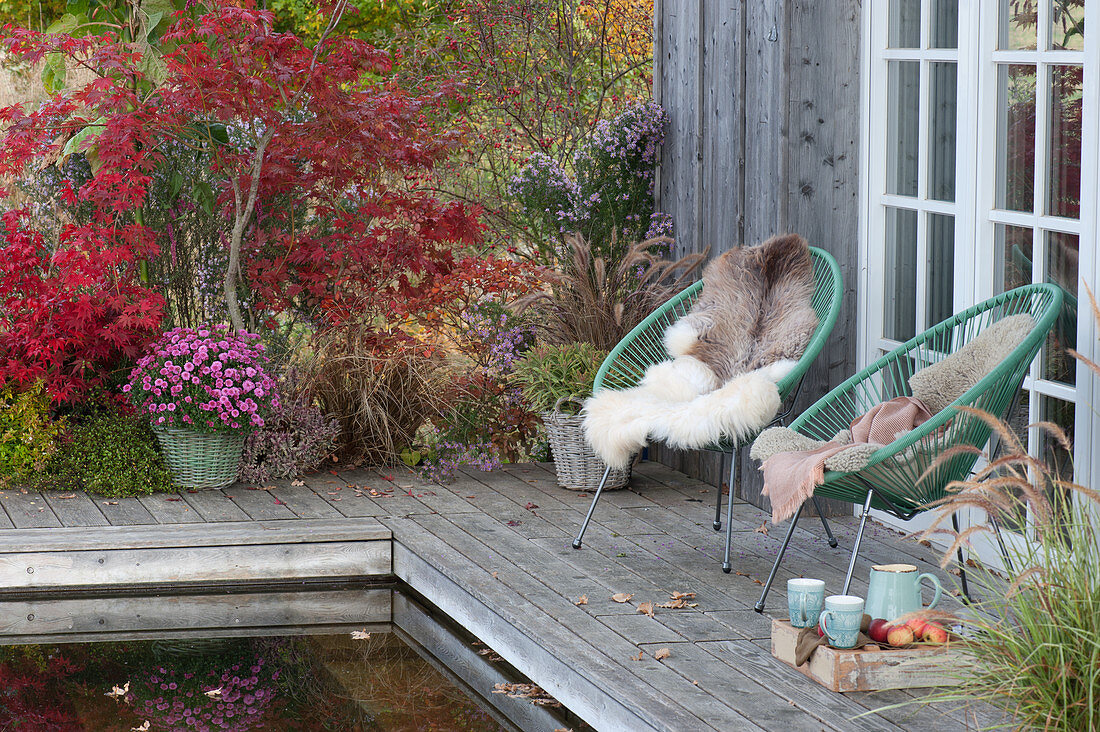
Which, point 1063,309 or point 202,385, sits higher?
point 1063,309

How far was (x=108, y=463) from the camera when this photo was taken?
4.60 meters

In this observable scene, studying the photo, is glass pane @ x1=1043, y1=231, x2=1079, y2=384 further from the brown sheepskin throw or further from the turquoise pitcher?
the turquoise pitcher

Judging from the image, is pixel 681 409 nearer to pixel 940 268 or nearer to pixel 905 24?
pixel 940 268

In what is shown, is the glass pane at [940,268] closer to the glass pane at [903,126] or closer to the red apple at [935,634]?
the glass pane at [903,126]

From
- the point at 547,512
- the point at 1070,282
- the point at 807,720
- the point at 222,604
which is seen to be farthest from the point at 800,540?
the point at 222,604

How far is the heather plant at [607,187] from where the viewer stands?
521cm

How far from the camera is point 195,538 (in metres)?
3.99

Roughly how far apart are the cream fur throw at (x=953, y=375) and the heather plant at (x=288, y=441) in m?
2.14

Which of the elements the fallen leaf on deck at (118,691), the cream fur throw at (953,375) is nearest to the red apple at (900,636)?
the cream fur throw at (953,375)

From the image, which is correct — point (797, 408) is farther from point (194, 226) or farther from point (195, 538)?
point (194, 226)

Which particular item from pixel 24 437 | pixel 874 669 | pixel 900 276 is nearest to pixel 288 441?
pixel 24 437

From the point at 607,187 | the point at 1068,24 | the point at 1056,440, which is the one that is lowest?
the point at 1056,440

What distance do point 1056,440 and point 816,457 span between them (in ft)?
2.74

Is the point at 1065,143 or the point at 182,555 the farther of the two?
the point at 182,555
